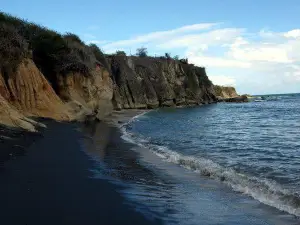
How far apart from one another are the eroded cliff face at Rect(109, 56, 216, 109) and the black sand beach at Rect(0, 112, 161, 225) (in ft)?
163

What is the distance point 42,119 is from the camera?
2286 centimetres

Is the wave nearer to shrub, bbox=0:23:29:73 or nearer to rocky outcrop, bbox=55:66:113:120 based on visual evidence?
shrub, bbox=0:23:29:73

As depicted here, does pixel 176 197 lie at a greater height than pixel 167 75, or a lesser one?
lesser

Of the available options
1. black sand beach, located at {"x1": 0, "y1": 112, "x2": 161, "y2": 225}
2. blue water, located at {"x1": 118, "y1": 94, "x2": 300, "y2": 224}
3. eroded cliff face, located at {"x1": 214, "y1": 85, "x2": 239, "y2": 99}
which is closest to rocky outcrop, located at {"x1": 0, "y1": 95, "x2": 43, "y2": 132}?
black sand beach, located at {"x1": 0, "y1": 112, "x2": 161, "y2": 225}

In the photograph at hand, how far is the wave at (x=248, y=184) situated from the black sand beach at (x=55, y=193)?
345 centimetres

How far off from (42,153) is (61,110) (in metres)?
13.9

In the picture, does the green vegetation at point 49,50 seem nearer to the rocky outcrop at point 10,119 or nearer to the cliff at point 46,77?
the cliff at point 46,77

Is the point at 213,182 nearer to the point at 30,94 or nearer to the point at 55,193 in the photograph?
the point at 55,193

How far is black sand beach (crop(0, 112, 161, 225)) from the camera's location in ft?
20.0

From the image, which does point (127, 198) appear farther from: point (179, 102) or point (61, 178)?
point (179, 102)

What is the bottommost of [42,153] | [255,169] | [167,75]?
[255,169]

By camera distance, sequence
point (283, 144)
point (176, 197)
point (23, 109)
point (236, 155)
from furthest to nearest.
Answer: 1. point (23, 109)
2. point (283, 144)
3. point (236, 155)
4. point (176, 197)

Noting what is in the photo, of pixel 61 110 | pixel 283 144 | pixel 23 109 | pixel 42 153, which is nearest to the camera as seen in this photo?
pixel 42 153

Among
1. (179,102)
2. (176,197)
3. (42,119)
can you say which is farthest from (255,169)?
(179,102)
